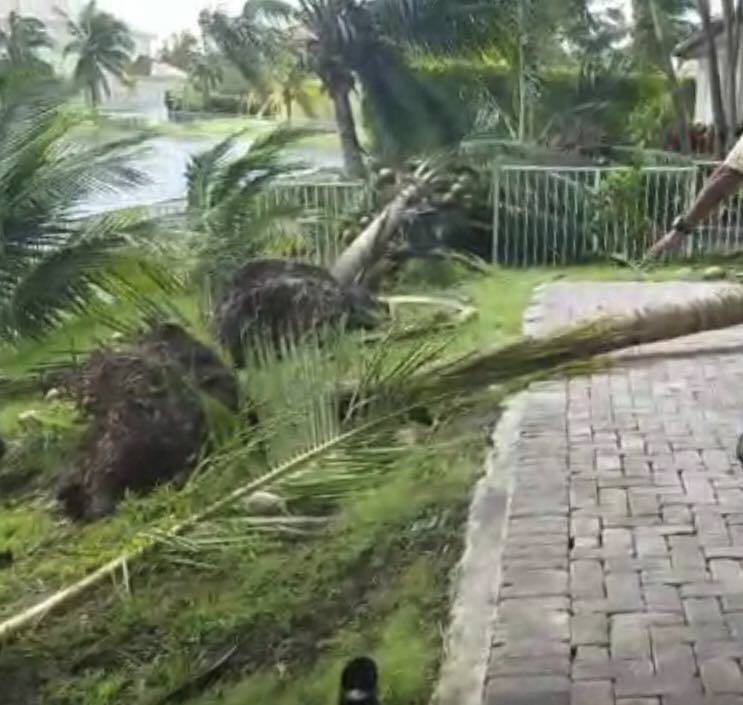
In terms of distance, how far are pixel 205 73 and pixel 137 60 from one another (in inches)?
151

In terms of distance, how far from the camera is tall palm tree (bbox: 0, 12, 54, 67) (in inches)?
225

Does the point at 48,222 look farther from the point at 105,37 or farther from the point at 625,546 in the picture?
the point at 105,37

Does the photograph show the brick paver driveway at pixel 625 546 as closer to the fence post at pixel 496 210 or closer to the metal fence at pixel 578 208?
the metal fence at pixel 578 208

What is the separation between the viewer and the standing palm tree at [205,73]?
49.4 feet

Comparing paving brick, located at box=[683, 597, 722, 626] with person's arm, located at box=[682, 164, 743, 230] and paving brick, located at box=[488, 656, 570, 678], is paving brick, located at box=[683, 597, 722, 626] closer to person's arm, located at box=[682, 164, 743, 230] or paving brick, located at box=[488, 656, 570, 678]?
paving brick, located at box=[488, 656, 570, 678]

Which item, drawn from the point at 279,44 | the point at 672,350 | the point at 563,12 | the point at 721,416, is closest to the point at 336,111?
the point at 279,44

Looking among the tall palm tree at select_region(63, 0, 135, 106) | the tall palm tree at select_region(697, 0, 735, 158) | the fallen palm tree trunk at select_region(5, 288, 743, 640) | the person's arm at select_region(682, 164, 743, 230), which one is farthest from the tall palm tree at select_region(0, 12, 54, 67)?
the tall palm tree at select_region(697, 0, 735, 158)

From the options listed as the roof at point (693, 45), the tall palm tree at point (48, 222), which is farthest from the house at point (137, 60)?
the roof at point (693, 45)

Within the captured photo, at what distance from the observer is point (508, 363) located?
3.14 meters

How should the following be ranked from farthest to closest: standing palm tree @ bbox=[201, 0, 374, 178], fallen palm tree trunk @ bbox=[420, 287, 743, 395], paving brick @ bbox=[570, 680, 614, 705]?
1. standing palm tree @ bbox=[201, 0, 374, 178]
2. paving brick @ bbox=[570, 680, 614, 705]
3. fallen palm tree trunk @ bbox=[420, 287, 743, 395]

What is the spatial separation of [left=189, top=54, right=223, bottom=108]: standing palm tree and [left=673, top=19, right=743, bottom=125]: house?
6.84 m

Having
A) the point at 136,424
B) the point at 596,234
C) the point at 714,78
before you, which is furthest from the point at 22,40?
the point at 714,78

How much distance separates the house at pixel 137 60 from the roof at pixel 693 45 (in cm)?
773

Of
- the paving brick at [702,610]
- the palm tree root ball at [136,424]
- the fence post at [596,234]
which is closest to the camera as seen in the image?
the paving brick at [702,610]
